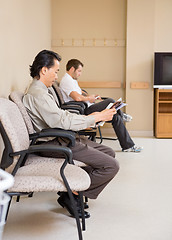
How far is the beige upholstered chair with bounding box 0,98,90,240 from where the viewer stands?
2145mm

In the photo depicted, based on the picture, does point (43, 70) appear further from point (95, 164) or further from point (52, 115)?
point (95, 164)

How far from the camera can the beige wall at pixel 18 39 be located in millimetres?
3334

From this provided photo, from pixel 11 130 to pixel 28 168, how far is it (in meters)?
0.30

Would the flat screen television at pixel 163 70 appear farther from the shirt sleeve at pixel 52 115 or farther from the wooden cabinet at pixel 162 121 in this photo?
the shirt sleeve at pixel 52 115

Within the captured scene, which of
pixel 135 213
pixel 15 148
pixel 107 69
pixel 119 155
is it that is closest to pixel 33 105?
pixel 15 148

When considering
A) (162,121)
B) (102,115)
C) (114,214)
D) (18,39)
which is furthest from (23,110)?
(162,121)

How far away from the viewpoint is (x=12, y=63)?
3.65 meters

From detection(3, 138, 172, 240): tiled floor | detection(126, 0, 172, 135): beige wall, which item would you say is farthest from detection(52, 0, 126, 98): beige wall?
detection(3, 138, 172, 240): tiled floor

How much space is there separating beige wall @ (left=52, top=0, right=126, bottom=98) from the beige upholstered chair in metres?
4.51

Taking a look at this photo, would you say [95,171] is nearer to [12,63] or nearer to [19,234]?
[19,234]

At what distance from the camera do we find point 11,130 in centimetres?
221

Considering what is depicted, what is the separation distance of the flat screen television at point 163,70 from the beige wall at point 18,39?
83.2 inches

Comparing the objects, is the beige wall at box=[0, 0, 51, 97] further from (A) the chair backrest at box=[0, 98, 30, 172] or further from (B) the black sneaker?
(B) the black sneaker

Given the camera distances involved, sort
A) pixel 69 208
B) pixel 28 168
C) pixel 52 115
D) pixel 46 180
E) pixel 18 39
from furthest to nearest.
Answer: pixel 18 39, pixel 69 208, pixel 52 115, pixel 28 168, pixel 46 180
